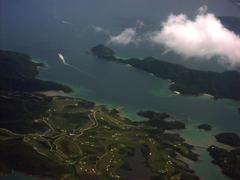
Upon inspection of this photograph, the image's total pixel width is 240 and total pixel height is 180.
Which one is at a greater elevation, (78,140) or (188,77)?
(188,77)

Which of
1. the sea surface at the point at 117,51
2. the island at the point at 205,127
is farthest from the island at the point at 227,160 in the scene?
the island at the point at 205,127

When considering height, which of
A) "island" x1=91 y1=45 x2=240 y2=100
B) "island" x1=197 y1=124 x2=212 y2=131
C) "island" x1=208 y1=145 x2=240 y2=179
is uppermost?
"island" x1=91 y1=45 x2=240 y2=100

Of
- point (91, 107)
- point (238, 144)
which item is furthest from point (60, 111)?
point (238, 144)

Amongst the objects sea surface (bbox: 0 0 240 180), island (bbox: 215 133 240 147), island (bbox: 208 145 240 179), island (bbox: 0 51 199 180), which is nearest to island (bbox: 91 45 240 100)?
sea surface (bbox: 0 0 240 180)

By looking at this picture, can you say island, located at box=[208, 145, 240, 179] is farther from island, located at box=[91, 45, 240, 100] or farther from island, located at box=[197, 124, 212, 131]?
island, located at box=[91, 45, 240, 100]

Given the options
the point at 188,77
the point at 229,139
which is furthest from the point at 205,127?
the point at 188,77

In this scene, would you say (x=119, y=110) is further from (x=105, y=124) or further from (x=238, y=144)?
(x=238, y=144)

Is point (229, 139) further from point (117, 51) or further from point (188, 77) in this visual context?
point (117, 51)
